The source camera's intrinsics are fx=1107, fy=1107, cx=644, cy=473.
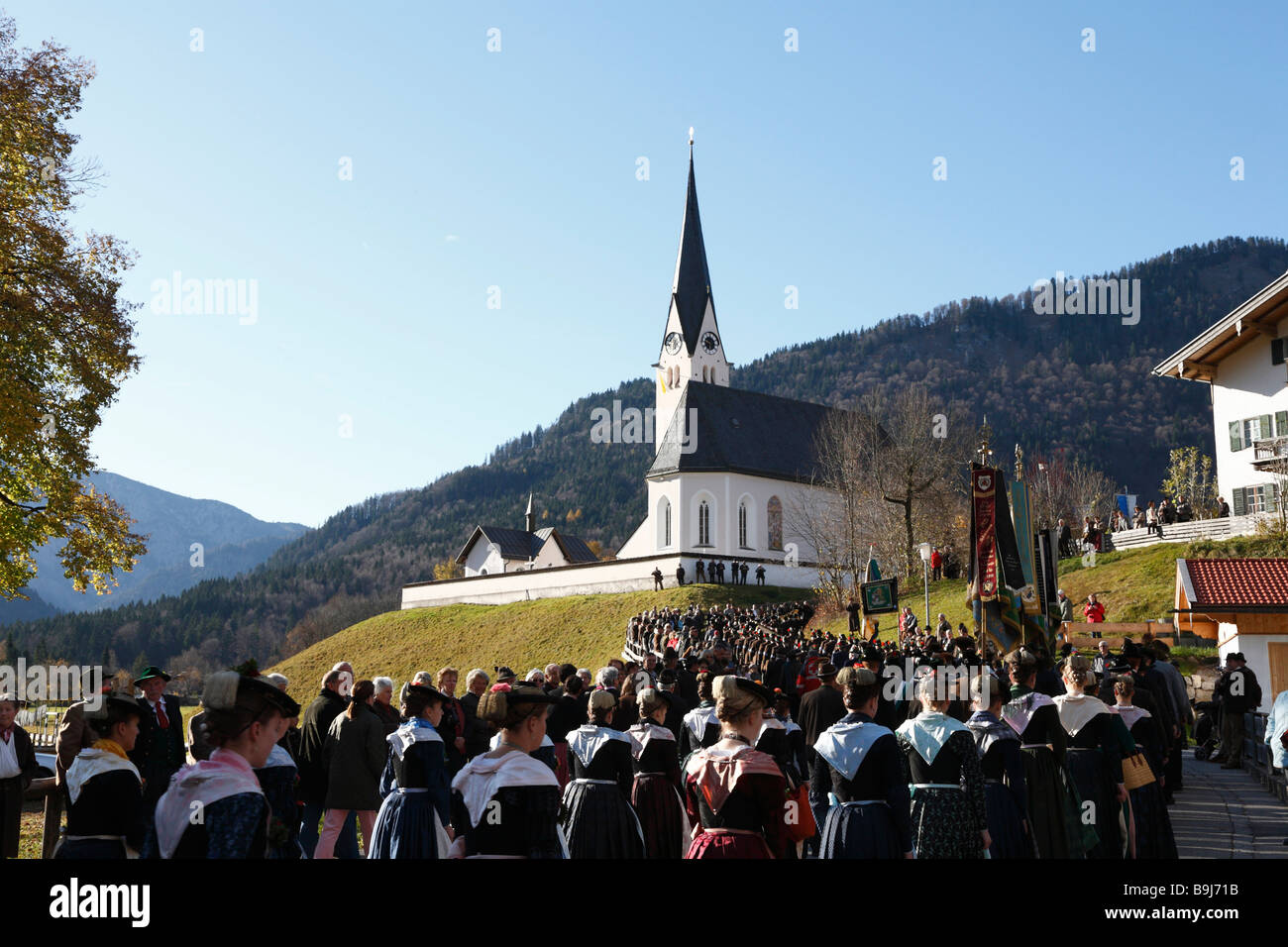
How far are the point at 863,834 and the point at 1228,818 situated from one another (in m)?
9.27

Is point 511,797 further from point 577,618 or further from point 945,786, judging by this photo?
point 577,618

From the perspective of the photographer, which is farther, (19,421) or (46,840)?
(19,421)

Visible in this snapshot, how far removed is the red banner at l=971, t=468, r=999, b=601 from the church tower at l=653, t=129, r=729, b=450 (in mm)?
59163

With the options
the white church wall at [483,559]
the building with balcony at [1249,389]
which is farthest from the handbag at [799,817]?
the white church wall at [483,559]

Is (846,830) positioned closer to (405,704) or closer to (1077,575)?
(405,704)

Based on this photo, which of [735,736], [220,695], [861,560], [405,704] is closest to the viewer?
[220,695]

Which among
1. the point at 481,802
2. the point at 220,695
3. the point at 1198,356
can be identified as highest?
the point at 1198,356

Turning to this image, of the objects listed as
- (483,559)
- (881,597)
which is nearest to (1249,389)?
(881,597)

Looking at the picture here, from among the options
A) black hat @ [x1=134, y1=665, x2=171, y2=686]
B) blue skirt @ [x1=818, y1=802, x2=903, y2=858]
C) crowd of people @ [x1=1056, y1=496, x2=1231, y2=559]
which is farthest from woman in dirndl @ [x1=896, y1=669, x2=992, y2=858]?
crowd of people @ [x1=1056, y1=496, x2=1231, y2=559]

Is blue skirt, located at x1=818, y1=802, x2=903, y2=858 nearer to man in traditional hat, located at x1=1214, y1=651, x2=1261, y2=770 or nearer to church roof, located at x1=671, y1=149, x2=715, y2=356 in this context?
man in traditional hat, located at x1=1214, y1=651, x2=1261, y2=770

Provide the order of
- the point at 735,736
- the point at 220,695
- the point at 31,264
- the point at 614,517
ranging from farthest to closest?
the point at 614,517 < the point at 31,264 < the point at 735,736 < the point at 220,695

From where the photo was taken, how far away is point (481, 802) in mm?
5625
